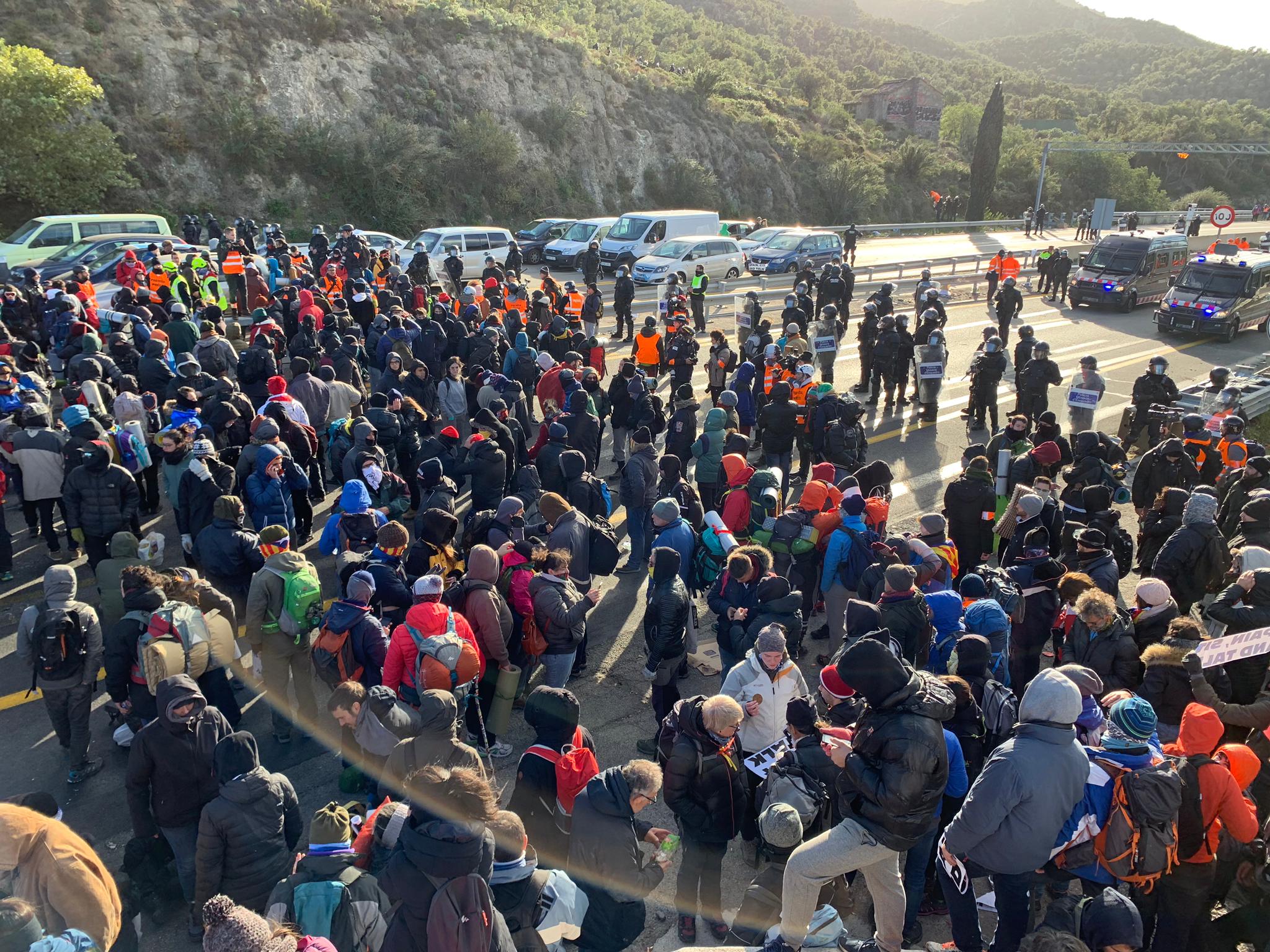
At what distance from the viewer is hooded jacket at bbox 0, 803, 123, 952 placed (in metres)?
3.51

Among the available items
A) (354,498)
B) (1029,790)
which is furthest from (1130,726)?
(354,498)

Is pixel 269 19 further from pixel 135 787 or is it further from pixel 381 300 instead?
pixel 135 787

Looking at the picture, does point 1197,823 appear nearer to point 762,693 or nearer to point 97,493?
point 762,693

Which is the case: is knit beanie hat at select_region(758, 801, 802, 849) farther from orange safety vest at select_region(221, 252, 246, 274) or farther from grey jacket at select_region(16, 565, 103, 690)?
orange safety vest at select_region(221, 252, 246, 274)

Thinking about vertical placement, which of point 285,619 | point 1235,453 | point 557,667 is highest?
point 285,619

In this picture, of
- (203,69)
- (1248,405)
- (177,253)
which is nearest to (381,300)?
(177,253)

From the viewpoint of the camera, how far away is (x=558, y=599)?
601cm

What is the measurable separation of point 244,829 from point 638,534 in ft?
18.1

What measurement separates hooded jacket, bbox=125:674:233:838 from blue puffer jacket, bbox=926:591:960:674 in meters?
4.63

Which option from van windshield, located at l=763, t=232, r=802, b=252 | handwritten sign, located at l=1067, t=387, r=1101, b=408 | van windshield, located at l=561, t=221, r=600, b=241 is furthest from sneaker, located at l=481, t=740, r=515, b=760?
van windshield, located at l=561, t=221, r=600, b=241

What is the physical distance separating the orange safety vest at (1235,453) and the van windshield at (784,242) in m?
18.0

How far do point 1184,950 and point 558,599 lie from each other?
13.5 feet

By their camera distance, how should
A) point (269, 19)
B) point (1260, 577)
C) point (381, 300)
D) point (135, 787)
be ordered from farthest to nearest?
1. point (269, 19)
2. point (381, 300)
3. point (1260, 577)
4. point (135, 787)

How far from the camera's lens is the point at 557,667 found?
247 inches
